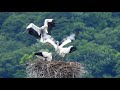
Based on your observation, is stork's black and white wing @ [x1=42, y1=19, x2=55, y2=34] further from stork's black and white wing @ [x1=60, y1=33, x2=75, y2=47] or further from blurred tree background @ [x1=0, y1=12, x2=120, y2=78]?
stork's black and white wing @ [x1=60, y1=33, x2=75, y2=47]

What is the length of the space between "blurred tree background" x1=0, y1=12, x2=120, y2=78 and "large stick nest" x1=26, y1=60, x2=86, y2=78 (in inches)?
4.4

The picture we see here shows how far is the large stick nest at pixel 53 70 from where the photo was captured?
1734 centimetres

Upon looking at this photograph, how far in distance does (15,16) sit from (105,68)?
108 centimetres

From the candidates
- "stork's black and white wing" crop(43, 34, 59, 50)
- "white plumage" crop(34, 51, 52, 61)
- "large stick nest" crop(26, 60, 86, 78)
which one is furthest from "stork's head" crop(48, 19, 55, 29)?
"large stick nest" crop(26, 60, 86, 78)

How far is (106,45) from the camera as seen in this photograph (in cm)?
1755

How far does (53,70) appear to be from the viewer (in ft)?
56.9

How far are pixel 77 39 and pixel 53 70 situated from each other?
437 millimetres

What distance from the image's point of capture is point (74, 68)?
17375 mm

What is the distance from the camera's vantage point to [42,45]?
1752 cm

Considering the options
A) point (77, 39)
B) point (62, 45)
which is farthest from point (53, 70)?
point (77, 39)

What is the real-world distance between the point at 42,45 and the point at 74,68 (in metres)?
0.43

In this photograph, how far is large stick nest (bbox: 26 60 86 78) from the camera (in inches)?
683
